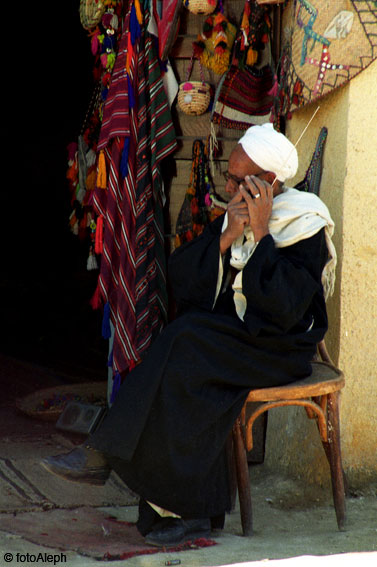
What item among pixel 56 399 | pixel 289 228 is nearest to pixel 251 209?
pixel 289 228

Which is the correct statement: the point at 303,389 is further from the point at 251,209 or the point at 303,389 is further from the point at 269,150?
the point at 269,150

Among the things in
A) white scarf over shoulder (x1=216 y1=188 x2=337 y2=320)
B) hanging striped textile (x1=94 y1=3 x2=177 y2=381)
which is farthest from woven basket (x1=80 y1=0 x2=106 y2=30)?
white scarf over shoulder (x1=216 y1=188 x2=337 y2=320)

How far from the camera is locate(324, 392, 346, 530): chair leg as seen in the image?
2.94 metres

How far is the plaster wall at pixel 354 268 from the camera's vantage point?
129 inches

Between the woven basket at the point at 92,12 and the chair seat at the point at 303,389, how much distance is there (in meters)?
2.47

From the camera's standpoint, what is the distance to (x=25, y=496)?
3352mm

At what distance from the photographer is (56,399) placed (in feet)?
15.9

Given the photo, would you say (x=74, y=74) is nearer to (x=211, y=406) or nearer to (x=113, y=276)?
(x=113, y=276)

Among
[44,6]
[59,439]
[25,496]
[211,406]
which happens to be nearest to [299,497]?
[211,406]

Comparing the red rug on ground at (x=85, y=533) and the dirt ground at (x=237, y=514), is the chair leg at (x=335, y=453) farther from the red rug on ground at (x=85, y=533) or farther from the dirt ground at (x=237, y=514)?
the red rug on ground at (x=85, y=533)

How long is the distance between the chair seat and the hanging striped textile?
4.24 feet

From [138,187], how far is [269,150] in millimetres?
1212

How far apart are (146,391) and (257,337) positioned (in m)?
0.44

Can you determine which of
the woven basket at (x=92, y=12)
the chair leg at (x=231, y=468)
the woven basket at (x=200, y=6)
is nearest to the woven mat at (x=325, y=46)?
the woven basket at (x=200, y=6)
